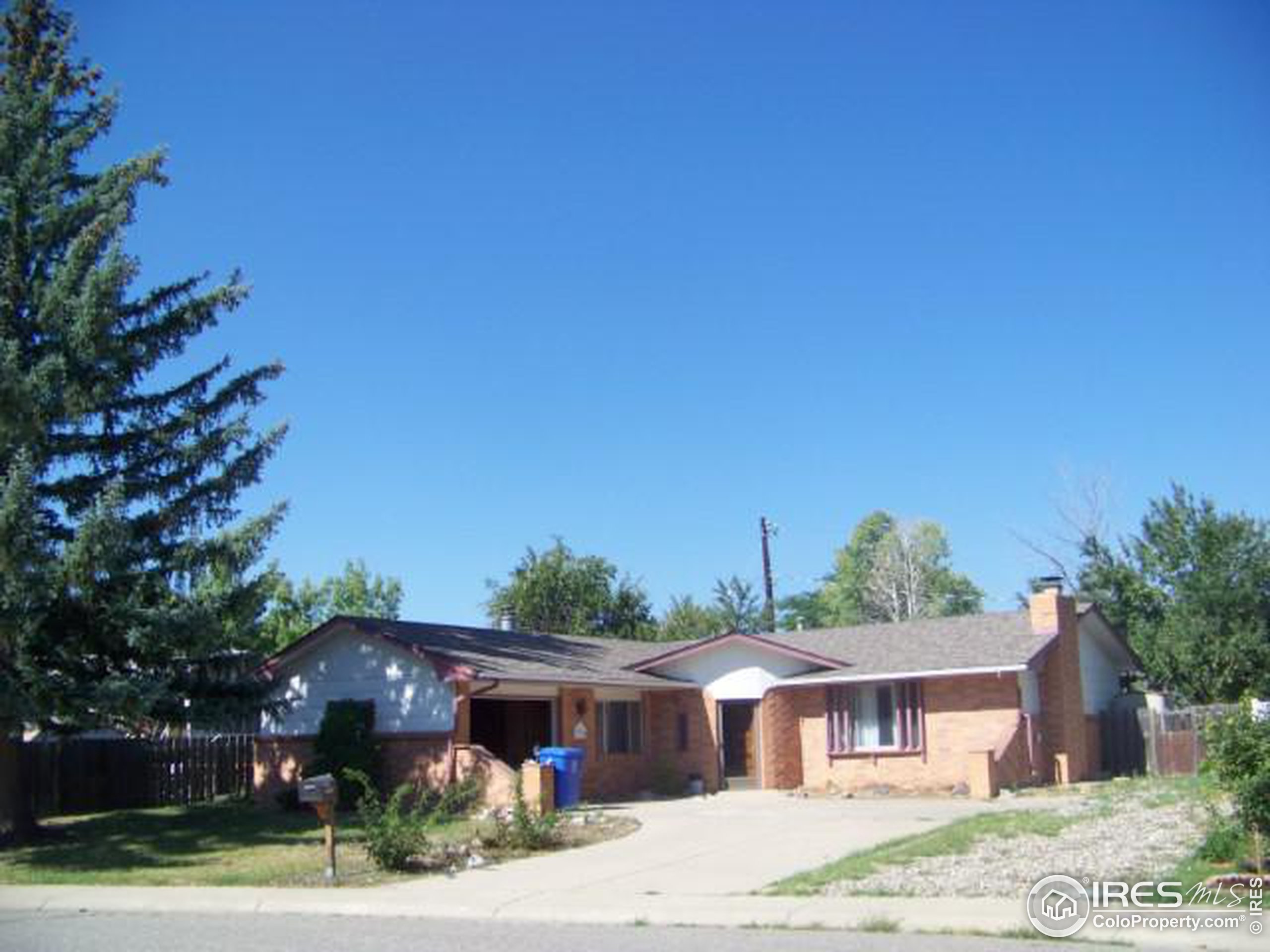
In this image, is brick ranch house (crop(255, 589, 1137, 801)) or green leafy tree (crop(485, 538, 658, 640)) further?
green leafy tree (crop(485, 538, 658, 640))

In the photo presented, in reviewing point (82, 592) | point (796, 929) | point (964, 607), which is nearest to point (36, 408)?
point (82, 592)

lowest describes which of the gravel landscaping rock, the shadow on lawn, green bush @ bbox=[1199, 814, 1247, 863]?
the shadow on lawn

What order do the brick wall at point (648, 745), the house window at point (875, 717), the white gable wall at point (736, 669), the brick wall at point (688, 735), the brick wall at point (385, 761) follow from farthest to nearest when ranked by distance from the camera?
1. the white gable wall at point (736, 669)
2. the brick wall at point (688, 735)
3. the house window at point (875, 717)
4. the brick wall at point (648, 745)
5. the brick wall at point (385, 761)

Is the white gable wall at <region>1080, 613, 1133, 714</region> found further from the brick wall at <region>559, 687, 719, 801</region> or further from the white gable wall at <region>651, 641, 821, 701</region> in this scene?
the brick wall at <region>559, 687, 719, 801</region>

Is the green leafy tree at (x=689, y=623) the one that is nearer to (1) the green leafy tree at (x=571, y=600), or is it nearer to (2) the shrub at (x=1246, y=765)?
(1) the green leafy tree at (x=571, y=600)

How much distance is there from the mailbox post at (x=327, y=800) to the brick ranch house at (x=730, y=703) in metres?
7.80

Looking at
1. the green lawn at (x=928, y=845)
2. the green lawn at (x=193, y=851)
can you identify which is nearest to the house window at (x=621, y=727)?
the green lawn at (x=193, y=851)

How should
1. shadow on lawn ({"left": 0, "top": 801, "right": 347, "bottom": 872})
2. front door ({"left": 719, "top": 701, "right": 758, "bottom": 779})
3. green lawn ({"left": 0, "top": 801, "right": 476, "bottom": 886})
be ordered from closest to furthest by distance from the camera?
green lawn ({"left": 0, "top": 801, "right": 476, "bottom": 886})
shadow on lawn ({"left": 0, "top": 801, "right": 347, "bottom": 872})
front door ({"left": 719, "top": 701, "right": 758, "bottom": 779})

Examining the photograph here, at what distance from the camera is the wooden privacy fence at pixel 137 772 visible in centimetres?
2642

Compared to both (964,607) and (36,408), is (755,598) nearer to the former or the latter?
(964,607)

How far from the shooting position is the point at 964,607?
74.1 meters

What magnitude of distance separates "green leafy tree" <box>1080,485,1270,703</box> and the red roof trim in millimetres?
12578

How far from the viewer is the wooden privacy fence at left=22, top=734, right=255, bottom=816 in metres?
26.4

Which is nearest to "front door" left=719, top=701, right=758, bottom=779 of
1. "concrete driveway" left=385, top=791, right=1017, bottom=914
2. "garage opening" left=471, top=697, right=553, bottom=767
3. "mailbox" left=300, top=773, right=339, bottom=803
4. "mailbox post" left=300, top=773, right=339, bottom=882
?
"garage opening" left=471, top=697, right=553, bottom=767
